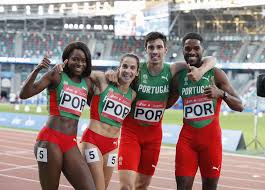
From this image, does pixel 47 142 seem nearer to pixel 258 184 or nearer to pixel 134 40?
pixel 258 184

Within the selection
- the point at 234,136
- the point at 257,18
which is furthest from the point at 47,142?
the point at 257,18

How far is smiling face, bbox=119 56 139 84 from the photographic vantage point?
4879mm

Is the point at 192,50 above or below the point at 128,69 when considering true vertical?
above

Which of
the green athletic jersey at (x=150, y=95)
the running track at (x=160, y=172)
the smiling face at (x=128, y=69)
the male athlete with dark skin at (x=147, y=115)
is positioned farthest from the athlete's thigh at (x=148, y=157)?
the running track at (x=160, y=172)

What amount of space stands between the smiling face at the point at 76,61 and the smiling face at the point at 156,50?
0.81 m

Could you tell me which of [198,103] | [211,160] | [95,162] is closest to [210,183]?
[211,160]

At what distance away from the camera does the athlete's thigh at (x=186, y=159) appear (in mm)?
4789

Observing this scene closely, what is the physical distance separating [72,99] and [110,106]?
52cm

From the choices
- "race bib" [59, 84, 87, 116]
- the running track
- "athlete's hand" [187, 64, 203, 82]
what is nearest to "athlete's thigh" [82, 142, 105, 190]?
"race bib" [59, 84, 87, 116]

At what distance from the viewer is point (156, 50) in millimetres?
4949

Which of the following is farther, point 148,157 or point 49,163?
point 148,157

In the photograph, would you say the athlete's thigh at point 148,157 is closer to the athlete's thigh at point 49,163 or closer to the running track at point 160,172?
the athlete's thigh at point 49,163

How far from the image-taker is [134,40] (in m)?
49.9

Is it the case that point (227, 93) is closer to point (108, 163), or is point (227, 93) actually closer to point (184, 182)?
point (184, 182)
